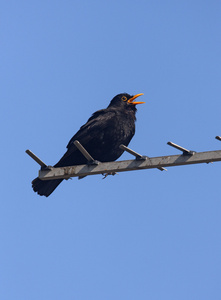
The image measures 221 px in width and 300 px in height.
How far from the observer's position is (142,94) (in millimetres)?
9852

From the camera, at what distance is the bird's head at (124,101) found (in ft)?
31.4

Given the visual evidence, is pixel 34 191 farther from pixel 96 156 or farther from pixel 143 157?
pixel 143 157

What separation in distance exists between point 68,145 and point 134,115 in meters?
1.47

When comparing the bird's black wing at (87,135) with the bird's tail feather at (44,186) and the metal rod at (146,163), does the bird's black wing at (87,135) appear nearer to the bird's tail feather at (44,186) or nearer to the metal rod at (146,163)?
the bird's tail feather at (44,186)

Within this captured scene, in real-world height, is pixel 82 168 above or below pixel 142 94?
below

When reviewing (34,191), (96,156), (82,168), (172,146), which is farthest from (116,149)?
(172,146)

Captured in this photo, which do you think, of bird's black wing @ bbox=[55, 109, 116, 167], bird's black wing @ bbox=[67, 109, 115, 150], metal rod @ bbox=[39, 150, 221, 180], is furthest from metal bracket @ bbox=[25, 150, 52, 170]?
bird's black wing @ bbox=[67, 109, 115, 150]

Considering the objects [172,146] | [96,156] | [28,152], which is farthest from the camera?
[96,156]

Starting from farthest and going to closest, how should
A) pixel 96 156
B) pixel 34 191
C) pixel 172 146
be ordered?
pixel 96 156
pixel 34 191
pixel 172 146

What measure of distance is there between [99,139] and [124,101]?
1.50 m

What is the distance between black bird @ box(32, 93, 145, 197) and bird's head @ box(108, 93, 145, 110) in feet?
1.66

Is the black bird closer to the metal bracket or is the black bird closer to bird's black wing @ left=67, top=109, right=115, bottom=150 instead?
bird's black wing @ left=67, top=109, right=115, bottom=150

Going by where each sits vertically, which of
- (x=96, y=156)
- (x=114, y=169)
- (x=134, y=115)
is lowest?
(x=114, y=169)

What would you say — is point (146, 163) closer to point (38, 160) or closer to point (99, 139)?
point (38, 160)
